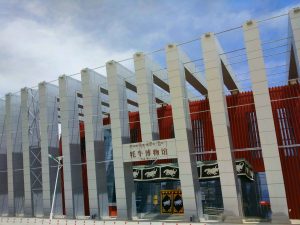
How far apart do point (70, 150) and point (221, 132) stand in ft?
61.9

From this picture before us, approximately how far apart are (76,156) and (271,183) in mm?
22809

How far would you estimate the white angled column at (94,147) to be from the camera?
121ft

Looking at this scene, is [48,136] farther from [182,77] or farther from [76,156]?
[182,77]

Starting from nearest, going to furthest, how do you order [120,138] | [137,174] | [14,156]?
1. [120,138]
2. [137,174]
3. [14,156]

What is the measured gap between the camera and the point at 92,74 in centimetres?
3994

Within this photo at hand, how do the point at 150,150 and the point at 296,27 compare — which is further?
the point at 150,150

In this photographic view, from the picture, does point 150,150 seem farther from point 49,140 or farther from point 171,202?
point 49,140

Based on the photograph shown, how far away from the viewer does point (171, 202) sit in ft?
119

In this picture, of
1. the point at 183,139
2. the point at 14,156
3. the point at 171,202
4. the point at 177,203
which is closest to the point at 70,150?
the point at 14,156

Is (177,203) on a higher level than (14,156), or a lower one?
lower

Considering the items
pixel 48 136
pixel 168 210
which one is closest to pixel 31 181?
pixel 48 136

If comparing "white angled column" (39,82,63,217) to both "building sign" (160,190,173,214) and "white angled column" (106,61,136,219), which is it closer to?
"white angled column" (106,61,136,219)

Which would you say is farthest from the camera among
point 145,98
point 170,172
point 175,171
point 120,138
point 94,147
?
point 94,147

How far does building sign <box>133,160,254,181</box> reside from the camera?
→ 103ft
